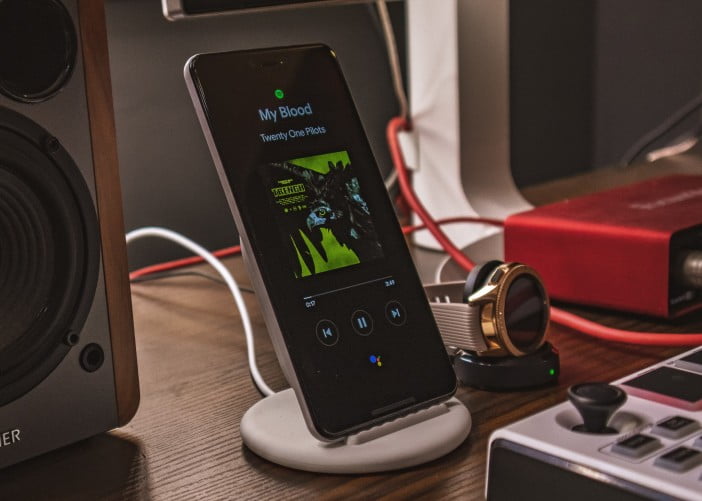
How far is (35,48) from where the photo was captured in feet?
1.55

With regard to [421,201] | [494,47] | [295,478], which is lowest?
[295,478]

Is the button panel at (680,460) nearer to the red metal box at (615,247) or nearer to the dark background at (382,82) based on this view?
the red metal box at (615,247)

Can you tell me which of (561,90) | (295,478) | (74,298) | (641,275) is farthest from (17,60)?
(561,90)

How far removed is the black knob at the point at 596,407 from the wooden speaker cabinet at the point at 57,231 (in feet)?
0.81

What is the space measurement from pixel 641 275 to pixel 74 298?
1.27ft

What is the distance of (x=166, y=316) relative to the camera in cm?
75

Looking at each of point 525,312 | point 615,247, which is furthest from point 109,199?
point 615,247

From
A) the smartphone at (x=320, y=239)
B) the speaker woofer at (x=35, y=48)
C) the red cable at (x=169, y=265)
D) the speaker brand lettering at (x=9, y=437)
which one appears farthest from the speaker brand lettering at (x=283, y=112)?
the red cable at (x=169, y=265)

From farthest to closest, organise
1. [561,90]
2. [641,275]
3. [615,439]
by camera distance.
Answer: [561,90], [641,275], [615,439]

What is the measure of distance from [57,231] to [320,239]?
14 cm

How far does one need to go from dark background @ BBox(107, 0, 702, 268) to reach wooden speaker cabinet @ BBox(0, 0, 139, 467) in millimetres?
420

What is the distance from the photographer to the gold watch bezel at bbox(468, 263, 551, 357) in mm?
552

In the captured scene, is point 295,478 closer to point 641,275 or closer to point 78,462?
point 78,462

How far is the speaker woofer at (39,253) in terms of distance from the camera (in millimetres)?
470
